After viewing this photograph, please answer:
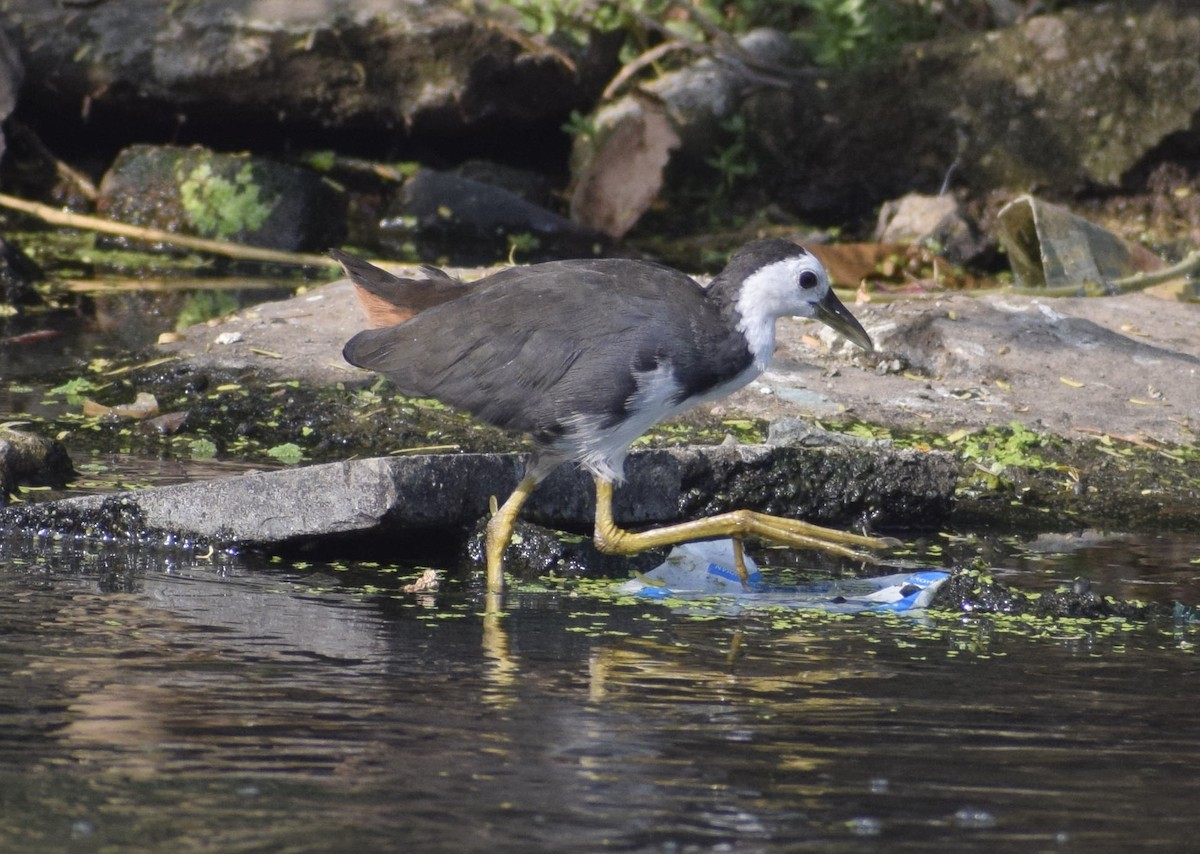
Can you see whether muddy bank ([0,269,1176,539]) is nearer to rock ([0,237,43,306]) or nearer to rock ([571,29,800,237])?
rock ([0,237,43,306])

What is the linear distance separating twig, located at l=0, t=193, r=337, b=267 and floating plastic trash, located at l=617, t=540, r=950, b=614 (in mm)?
5569

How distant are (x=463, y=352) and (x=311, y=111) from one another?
7620 millimetres

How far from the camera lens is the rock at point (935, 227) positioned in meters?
10.8

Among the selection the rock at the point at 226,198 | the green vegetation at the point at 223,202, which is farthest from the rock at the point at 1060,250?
the green vegetation at the point at 223,202

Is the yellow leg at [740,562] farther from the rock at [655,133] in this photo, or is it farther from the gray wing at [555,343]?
the rock at [655,133]

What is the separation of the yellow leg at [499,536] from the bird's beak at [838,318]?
1.19 meters

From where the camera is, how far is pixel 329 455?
703cm

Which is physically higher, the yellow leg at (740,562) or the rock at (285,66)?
the rock at (285,66)

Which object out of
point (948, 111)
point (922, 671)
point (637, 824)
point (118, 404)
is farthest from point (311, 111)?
point (637, 824)

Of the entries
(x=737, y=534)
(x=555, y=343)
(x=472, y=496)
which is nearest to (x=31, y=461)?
(x=472, y=496)

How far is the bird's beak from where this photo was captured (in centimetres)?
603

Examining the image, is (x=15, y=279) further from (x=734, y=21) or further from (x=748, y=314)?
(x=734, y=21)

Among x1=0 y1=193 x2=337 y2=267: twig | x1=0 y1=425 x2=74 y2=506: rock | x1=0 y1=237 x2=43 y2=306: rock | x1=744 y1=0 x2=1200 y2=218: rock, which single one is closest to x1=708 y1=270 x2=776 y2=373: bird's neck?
x1=0 y1=425 x2=74 y2=506: rock

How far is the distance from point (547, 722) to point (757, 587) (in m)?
1.75
